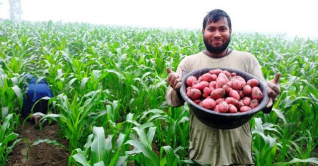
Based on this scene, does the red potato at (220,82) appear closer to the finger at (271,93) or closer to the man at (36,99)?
the finger at (271,93)

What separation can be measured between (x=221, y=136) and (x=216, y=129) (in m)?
0.05

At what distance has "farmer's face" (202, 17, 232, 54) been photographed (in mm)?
1452

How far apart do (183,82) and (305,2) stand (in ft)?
223

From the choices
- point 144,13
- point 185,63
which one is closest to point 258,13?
point 144,13

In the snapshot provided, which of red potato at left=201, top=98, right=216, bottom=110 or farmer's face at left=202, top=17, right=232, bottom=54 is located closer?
red potato at left=201, top=98, right=216, bottom=110

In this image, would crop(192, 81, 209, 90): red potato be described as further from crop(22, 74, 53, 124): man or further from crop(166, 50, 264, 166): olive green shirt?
crop(22, 74, 53, 124): man

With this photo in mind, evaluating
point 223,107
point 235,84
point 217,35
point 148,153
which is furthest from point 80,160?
point 217,35

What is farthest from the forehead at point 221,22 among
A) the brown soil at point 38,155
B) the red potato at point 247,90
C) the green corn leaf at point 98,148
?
the brown soil at point 38,155

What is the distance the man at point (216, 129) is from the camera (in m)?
1.43

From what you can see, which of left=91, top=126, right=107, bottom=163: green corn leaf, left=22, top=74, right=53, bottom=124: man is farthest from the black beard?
left=22, top=74, right=53, bottom=124: man

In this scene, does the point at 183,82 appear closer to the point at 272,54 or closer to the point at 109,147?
the point at 109,147

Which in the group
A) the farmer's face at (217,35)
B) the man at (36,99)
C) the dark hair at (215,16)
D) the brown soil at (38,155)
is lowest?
the brown soil at (38,155)

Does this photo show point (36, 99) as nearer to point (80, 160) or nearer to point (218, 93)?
point (80, 160)

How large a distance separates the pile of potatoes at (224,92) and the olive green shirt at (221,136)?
210mm
